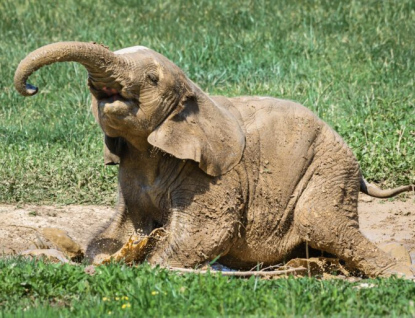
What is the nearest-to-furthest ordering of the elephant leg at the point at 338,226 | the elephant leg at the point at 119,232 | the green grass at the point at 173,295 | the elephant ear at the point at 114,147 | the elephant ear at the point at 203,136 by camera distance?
the green grass at the point at 173,295, the elephant ear at the point at 203,136, the elephant ear at the point at 114,147, the elephant leg at the point at 119,232, the elephant leg at the point at 338,226

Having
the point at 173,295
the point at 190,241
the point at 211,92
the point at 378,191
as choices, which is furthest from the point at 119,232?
the point at 211,92

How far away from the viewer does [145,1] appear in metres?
16.2

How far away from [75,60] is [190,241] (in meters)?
1.55

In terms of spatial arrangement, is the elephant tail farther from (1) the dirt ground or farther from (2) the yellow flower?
(2) the yellow flower

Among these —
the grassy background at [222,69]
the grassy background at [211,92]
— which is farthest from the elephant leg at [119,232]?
the grassy background at [222,69]

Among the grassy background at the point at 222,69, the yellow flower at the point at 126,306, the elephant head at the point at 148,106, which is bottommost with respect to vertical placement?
the grassy background at the point at 222,69

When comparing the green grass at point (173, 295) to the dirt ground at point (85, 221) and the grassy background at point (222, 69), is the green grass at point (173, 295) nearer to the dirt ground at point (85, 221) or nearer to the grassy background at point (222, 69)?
the dirt ground at point (85, 221)

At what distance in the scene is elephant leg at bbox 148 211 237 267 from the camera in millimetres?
7301

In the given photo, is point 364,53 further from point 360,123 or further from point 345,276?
point 345,276

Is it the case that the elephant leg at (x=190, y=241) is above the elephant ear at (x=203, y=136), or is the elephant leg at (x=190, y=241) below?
below

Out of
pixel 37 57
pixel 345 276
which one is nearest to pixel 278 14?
pixel 345 276

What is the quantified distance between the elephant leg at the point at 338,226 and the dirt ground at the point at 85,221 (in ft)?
3.82

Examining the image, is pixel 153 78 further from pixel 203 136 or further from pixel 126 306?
pixel 126 306

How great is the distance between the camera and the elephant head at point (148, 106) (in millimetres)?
6723
